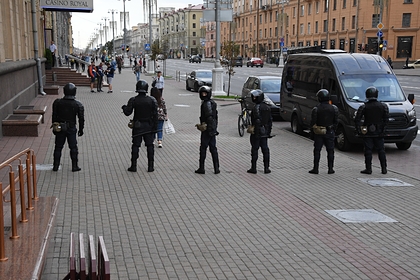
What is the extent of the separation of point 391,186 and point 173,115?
1234 centimetres

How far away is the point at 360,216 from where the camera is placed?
8031 millimetres

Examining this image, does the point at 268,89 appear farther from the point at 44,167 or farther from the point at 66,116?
the point at 44,167

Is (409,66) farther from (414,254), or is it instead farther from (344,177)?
(414,254)

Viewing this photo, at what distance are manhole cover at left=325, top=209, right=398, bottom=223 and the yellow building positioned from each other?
4224 cm

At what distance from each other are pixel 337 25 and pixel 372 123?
67.3 m

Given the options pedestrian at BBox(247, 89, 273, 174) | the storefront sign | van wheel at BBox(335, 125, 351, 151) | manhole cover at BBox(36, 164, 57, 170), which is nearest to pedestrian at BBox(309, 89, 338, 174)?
pedestrian at BBox(247, 89, 273, 174)

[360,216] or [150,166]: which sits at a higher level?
[150,166]

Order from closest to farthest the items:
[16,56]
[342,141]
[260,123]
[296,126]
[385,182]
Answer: [385,182], [260,123], [342,141], [296,126], [16,56]

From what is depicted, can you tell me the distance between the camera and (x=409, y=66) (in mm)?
64438

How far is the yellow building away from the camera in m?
66.2

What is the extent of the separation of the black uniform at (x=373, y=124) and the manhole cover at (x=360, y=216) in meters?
3.00

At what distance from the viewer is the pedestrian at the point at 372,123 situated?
1098 cm

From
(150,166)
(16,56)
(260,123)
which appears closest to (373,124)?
(260,123)

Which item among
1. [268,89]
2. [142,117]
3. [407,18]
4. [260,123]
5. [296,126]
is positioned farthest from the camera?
[407,18]
